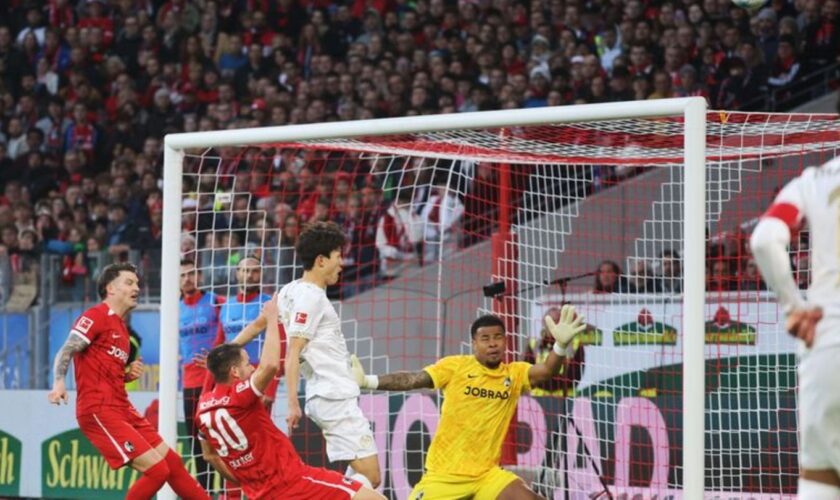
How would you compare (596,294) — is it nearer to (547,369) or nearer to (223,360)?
(547,369)

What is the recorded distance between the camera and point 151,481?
8008 mm

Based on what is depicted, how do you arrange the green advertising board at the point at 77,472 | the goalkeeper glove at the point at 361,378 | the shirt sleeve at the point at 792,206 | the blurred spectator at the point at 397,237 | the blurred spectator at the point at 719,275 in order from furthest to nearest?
the blurred spectator at the point at 397,237, the green advertising board at the point at 77,472, the blurred spectator at the point at 719,275, the goalkeeper glove at the point at 361,378, the shirt sleeve at the point at 792,206

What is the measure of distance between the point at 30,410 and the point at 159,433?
11.5 feet

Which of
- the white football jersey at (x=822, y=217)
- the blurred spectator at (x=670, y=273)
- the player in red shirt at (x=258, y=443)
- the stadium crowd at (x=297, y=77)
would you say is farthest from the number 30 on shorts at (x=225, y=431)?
the blurred spectator at (x=670, y=273)

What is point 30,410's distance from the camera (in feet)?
37.3

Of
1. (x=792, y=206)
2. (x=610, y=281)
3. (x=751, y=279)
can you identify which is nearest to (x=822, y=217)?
(x=792, y=206)

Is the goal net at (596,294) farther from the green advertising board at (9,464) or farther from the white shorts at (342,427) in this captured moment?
the green advertising board at (9,464)

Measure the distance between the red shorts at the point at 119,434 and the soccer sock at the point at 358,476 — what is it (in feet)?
4.49

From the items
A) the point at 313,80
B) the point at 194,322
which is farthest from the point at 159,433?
the point at 313,80

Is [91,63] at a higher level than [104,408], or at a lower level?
higher

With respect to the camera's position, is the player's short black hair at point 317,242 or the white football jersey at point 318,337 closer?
the white football jersey at point 318,337

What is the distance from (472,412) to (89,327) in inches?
91.2

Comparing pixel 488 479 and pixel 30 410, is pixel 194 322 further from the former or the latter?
pixel 488 479

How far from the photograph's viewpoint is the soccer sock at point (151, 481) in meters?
8.00
